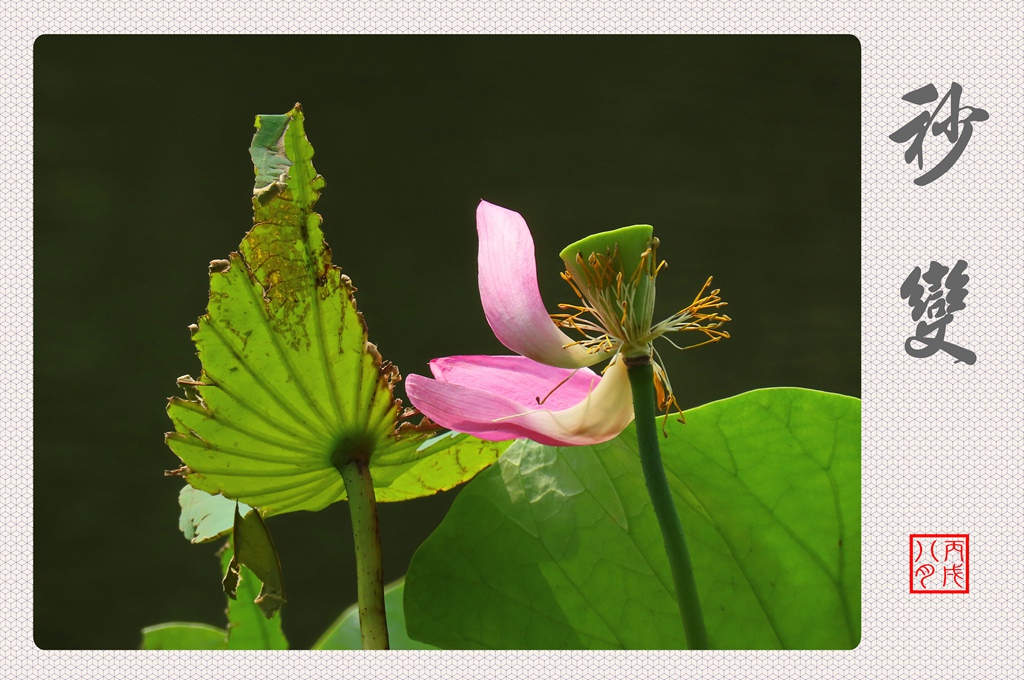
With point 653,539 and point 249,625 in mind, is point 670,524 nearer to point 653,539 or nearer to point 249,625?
point 653,539

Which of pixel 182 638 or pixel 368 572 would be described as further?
pixel 182 638

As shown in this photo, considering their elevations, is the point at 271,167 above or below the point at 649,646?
above

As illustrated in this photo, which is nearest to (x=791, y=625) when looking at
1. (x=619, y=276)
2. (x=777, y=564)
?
(x=777, y=564)

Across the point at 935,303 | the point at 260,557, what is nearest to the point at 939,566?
the point at 935,303

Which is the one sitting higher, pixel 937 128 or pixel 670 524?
pixel 937 128

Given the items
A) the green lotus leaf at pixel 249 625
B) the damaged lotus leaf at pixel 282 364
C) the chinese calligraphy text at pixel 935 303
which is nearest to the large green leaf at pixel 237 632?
the green lotus leaf at pixel 249 625

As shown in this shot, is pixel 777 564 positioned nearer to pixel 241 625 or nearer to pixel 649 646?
pixel 649 646
